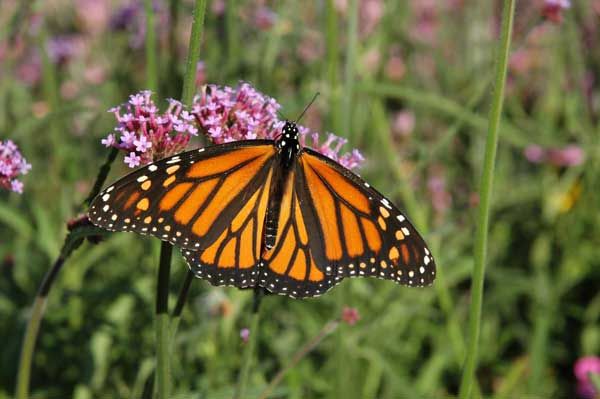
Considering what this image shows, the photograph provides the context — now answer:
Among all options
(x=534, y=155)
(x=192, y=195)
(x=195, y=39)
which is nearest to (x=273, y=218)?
(x=192, y=195)

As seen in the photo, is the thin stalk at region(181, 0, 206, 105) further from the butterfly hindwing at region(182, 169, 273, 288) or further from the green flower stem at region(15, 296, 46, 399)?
the green flower stem at region(15, 296, 46, 399)

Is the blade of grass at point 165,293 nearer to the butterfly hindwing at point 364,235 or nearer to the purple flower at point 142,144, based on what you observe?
the purple flower at point 142,144

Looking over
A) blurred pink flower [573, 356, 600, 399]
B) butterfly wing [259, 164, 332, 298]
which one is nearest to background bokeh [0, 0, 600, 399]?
blurred pink flower [573, 356, 600, 399]

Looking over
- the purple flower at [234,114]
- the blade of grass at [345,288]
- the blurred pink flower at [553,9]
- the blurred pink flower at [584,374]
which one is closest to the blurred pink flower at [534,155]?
the blurred pink flower at [584,374]

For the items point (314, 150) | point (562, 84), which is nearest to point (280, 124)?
point (314, 150)

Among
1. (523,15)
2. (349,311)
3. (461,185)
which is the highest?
(523,15)

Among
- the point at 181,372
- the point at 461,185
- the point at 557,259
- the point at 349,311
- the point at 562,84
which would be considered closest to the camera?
the point at 349,311

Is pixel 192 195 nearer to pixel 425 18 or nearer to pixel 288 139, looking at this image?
pixel 288 139

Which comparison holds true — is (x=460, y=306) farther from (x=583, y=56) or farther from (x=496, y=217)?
(x=583, y=56)
